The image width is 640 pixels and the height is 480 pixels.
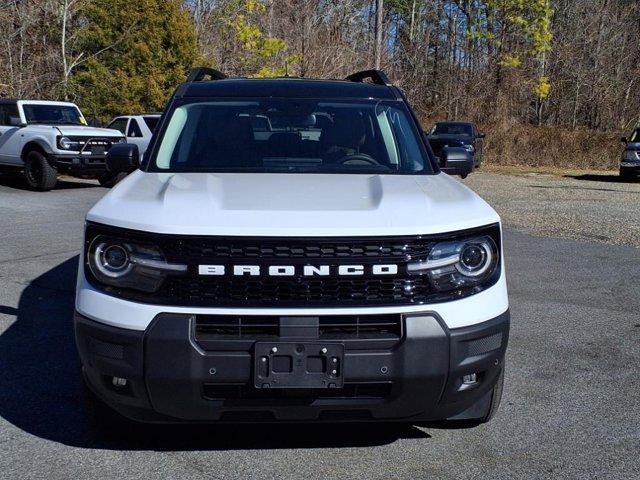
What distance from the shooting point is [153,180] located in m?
4.12

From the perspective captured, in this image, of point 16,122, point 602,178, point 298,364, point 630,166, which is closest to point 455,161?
point 298,364

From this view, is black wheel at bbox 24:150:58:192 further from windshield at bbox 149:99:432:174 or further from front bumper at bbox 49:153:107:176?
windshield at bbox 149:99:432:174

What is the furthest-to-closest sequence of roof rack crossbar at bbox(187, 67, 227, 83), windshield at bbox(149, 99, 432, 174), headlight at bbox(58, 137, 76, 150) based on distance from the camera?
1. headlight at bbox(58, 137, 76, 150)
2. roof rack crossbar at bbox(187, 67, 227, 83)
3. windshield at bbox(149, 99, 432, 174)

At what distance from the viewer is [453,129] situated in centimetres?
2886

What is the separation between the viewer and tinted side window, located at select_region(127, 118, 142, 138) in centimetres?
1797

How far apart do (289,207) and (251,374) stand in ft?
2.40

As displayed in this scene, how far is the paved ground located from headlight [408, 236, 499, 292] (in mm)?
8290

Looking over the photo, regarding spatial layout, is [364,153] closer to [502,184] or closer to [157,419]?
[157,419]

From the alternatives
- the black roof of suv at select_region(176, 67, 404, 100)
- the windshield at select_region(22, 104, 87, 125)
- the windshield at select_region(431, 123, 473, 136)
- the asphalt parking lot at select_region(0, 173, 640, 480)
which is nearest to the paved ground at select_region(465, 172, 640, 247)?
the windshield at select_region(431, 123, 473, 136)

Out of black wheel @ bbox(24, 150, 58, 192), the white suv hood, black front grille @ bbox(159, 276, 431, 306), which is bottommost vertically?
black wheel @ bbox(24, 150, 58, 192)

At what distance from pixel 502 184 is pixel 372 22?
32204mm

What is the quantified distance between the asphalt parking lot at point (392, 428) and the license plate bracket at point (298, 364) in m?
0.56

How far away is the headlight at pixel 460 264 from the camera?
10.9ft

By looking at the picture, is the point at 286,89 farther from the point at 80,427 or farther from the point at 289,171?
the point at 80,427
